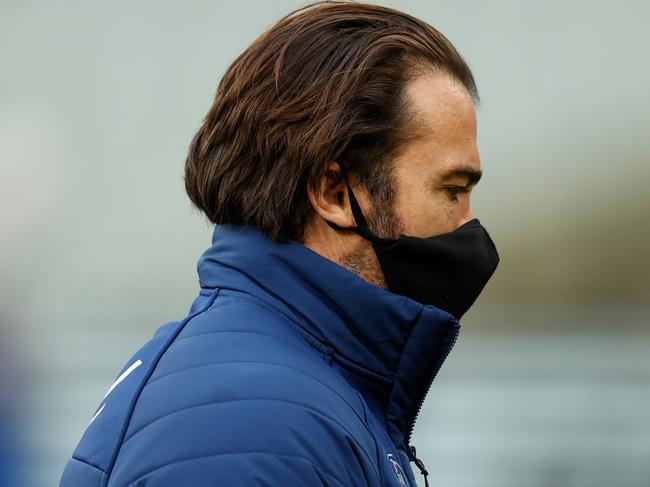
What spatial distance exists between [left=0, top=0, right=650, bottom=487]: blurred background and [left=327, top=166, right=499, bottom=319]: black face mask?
1291 millimetres

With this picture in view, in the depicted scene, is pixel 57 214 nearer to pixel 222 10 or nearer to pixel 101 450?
pixel 222 10

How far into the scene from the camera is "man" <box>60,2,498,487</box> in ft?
3.64

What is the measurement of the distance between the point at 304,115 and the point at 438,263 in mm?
300

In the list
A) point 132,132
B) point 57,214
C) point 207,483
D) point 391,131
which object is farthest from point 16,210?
point 207,483

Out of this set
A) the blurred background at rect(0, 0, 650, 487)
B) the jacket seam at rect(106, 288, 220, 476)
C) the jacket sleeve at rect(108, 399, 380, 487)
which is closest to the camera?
the jacket sleeve at rect(108, 399, 380, 487)

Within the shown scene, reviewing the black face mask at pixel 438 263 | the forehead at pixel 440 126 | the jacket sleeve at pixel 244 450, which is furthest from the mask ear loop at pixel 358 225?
the jacket sleeve at pixel 244 450

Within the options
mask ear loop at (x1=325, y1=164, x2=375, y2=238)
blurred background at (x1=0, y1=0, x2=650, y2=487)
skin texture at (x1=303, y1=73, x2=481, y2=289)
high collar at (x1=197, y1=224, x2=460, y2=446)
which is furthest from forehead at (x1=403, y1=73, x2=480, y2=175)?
blurred background at (x1=0, y1=0, x2=650, y2=487)

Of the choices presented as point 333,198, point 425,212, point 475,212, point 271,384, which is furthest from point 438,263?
point 475,212

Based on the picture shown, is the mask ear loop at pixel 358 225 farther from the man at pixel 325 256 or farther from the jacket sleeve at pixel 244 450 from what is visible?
the jacket sleeve at pixel 244 450

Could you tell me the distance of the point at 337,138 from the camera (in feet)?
4.56

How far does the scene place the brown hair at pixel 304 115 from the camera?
139 cm

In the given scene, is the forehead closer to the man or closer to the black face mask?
the man

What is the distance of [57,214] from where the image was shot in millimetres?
3174

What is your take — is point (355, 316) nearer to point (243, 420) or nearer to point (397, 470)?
point (397, 470)
